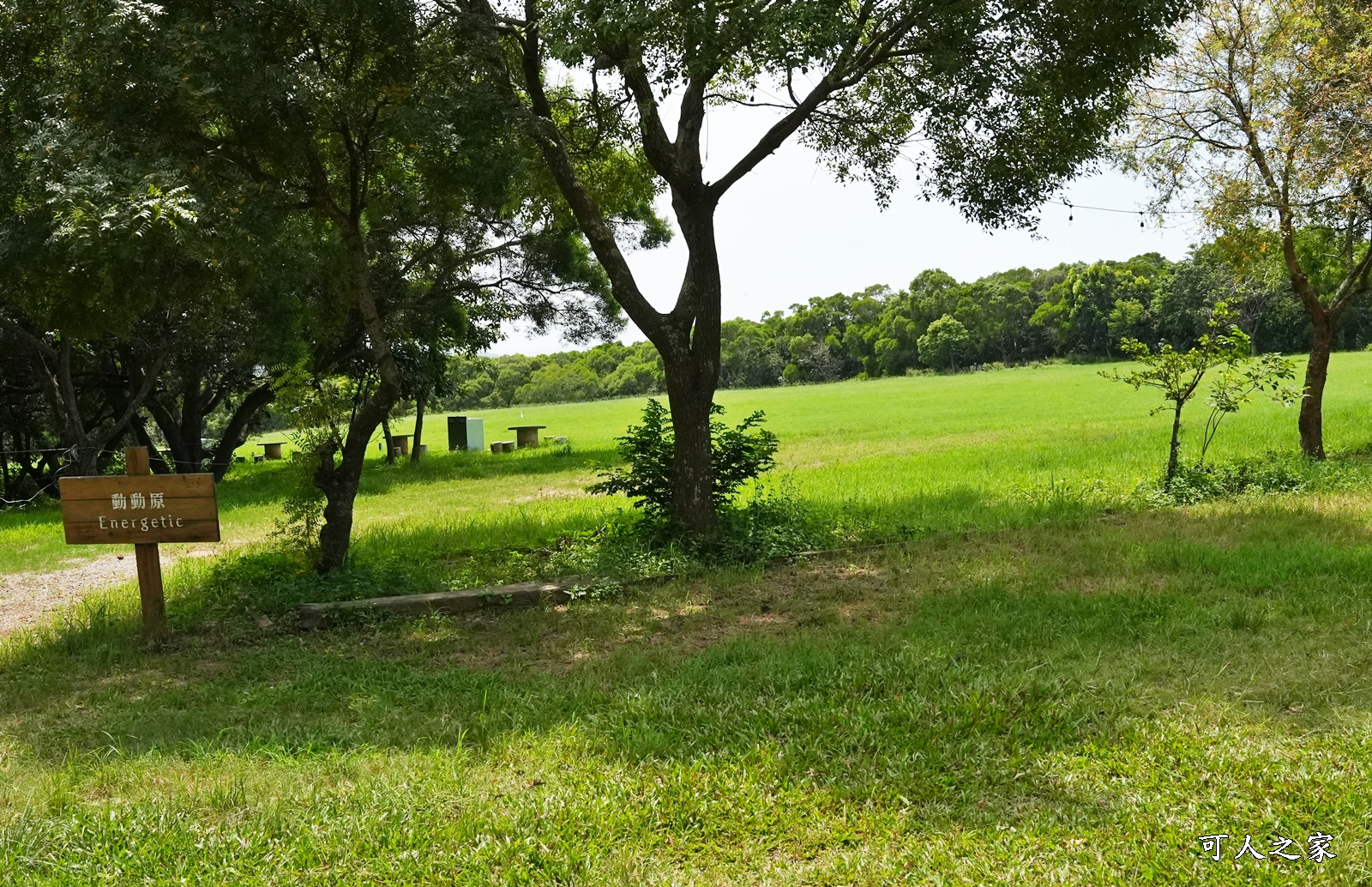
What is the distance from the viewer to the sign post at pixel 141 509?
6.76 m

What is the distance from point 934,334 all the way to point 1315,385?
281ft

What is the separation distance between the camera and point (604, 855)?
3.58 meters

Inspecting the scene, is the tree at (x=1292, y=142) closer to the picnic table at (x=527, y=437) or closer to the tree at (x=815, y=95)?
the tree at (x=815, y=95)

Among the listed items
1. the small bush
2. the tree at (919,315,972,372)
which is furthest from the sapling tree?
the tree at (919,315,972,372)

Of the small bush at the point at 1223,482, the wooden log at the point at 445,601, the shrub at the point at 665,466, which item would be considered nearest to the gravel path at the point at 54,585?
the wooden log at the point at 445,601

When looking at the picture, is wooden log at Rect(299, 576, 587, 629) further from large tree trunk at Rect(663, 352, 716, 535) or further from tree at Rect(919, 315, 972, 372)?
tree at Rect(919, 315, 972, 372)

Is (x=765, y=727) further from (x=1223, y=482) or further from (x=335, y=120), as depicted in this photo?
(x=1223, y=482)

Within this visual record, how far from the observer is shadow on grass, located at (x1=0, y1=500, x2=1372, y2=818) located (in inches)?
180

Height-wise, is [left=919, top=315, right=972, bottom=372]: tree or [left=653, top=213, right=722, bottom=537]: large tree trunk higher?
[left=919, top=315, right=972, bottom=372]: tree

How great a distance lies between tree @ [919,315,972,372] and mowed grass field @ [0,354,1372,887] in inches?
3473

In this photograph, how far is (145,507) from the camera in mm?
6762

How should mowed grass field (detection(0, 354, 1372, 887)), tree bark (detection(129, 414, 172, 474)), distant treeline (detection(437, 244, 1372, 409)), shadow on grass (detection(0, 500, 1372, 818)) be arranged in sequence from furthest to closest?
1. distant treeline (detection(437, 244, 1372, 409))
2. tree bark (detection(129, 414, 172, 474))
3. shadow on grass (detection(0, 500, 1372, 818))
4. mowed grass field (detection(0, 354, 1372, 887))

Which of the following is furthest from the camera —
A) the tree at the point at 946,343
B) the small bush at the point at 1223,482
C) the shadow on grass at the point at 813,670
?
the tree at the point at 946,343

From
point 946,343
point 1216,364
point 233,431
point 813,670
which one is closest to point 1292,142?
point 1216,364
